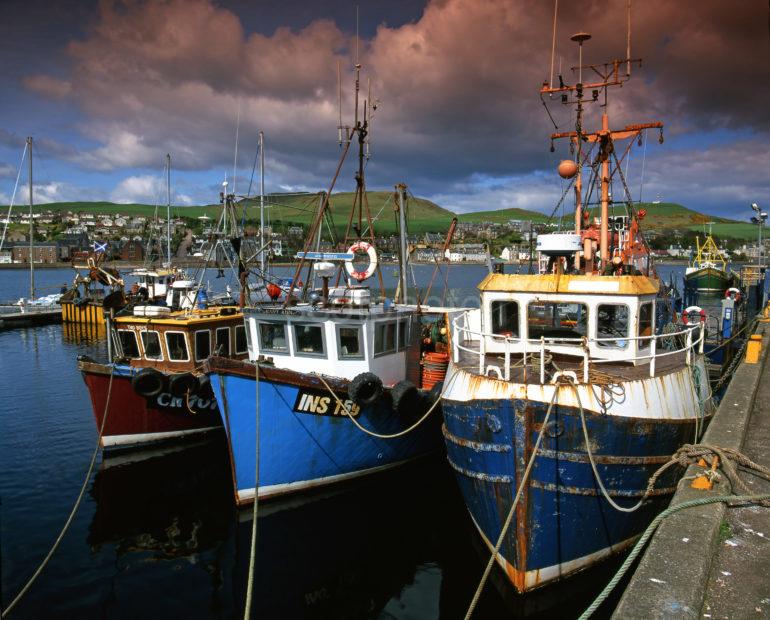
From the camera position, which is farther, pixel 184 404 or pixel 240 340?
pixel 240 340

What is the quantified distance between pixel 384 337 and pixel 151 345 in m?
7.88

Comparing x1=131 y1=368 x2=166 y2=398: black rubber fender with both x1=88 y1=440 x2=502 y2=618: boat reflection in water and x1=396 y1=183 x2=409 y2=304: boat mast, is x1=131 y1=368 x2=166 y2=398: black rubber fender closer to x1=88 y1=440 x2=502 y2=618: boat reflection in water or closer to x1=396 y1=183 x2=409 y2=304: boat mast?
x1=88 y1=440 x2=502 y2=618: boat reflection in water

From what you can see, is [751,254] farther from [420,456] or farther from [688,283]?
[420,456]

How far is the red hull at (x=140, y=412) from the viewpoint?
17.7m

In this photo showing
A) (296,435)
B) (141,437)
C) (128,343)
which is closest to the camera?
(296,435)

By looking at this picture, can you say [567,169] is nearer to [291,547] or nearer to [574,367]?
[574,367]

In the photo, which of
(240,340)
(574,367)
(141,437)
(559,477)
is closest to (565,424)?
(559,477)

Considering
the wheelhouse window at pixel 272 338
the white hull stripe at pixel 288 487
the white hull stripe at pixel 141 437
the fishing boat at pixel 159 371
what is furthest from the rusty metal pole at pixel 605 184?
the white hull stripe at pixel 141 437

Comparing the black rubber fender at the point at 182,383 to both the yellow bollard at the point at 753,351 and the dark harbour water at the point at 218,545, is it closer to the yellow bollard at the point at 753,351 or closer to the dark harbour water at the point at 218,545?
the dark harbour water at the point at 218,545

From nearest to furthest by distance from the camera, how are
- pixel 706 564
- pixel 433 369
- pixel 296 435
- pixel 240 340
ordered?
pixel 706 564, pixel 296 435, pixel 433 369, pixel 240 340

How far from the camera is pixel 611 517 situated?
32.8ft

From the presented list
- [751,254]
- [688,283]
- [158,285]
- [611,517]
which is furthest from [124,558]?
[751,254]

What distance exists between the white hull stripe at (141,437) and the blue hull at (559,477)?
11.7 meters

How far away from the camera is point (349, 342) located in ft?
49.0
